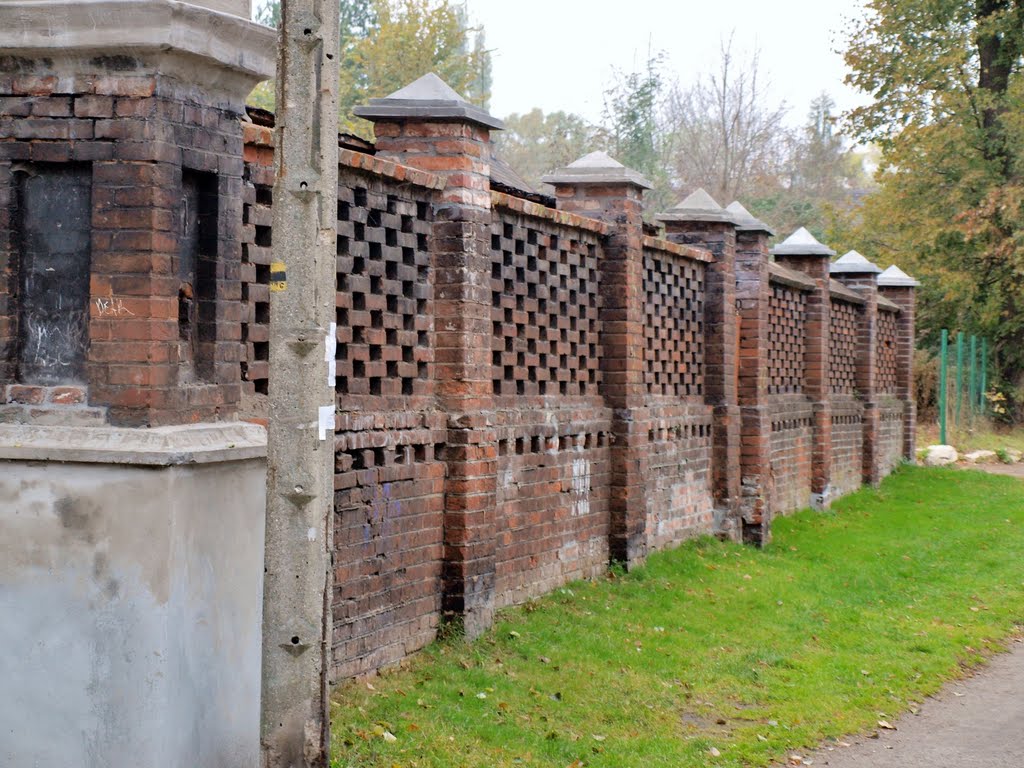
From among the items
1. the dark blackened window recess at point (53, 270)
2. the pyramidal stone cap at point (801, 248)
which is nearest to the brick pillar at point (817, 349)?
the pyramidal stone cap at point (801, 248)

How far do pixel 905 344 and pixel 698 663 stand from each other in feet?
48.2

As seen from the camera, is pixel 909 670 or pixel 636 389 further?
pixel 636 389

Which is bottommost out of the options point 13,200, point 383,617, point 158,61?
point 383,617

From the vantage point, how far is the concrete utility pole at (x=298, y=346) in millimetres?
4066

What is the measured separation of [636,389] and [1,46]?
673 centimetres

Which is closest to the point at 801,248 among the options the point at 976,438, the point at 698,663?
the point at 698,663

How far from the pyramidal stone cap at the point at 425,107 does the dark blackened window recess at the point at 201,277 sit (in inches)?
102

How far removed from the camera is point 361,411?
699 centimetres

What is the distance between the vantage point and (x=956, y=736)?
23.6 ft

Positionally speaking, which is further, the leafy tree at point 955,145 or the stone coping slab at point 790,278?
the leafy tree at point 955,145

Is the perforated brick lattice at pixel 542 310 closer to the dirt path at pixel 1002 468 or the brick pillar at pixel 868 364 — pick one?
the brick pillar at pixel 868 364

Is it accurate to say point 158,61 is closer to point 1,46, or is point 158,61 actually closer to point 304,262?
point 1,46

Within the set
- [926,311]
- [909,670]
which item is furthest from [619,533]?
[926,311]

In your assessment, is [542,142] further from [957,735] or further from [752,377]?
[957,735]
